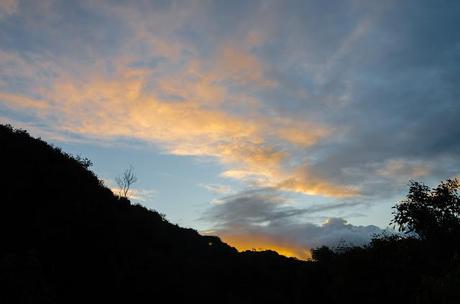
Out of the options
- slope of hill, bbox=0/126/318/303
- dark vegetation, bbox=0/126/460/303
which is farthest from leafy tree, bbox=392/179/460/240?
slope of hill, bbox=0/126/318/303

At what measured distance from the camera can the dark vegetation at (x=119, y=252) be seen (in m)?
27.7

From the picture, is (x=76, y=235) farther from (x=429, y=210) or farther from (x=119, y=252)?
(x=429, y=210)

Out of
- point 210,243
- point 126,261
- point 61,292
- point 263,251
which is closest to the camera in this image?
point 61,292

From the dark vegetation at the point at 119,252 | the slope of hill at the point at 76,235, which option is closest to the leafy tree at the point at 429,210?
the dark vegetation at the point at 119,252

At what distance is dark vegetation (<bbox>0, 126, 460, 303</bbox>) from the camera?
27.7m

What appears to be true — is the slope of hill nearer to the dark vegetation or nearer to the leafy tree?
the dark vegetation

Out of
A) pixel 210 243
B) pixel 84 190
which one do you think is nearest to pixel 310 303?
pixel 210 243

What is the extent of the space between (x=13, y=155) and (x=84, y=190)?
7314 mm

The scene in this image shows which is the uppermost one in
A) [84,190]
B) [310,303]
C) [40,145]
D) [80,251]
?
[40,145]

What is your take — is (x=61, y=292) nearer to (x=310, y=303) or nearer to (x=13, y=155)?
(x=13, y=155)

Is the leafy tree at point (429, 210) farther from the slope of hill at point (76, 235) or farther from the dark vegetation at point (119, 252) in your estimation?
the slope of hill at point (76, 235)

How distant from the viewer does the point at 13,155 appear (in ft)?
116

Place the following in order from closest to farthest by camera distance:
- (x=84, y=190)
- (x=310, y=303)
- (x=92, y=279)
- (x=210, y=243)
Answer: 1. (x=92, y=279)
2. (x=84, y=190)
3. (x=310, y=303)
4. (x=210, y=243)

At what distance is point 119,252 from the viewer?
35.1m
